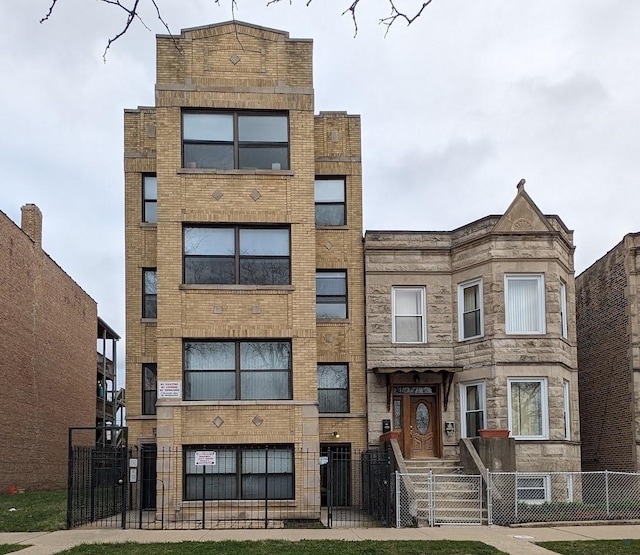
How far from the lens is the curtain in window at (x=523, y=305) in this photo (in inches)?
843

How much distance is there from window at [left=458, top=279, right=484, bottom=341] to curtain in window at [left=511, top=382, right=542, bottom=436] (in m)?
1.81

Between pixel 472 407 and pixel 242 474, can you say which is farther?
pixel 472 407

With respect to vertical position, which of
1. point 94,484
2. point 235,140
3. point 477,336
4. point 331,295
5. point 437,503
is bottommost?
point 437,503

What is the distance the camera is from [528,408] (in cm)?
2119

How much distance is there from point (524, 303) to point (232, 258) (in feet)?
26.1

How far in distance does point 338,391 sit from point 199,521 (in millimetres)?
6063

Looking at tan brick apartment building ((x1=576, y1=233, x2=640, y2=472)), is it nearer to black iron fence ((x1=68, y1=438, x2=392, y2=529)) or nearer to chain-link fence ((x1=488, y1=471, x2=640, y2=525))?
chain-link fence ((x1=488, y1=471, x2=640, y2=525))

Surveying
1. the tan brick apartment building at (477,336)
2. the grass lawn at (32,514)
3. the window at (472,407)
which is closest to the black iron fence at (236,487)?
the grass lawn at (32,514)

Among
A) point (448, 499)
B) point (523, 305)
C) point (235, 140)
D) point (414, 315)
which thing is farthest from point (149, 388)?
point (523, 305)

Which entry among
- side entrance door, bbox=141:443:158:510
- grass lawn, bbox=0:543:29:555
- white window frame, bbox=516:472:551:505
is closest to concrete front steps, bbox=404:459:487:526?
white window frame, bbox=516:472:551:505

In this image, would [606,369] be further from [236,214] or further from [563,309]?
[236,214]

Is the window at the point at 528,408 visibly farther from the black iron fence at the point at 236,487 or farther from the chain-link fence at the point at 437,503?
the black iron fence at the point at 236,487

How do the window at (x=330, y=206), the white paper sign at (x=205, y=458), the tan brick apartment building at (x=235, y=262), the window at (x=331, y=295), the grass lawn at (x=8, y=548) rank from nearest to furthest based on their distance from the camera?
1. the grass lawn at (x=8, y=548)
2. the white paper sign at (x=205, y=458)
3. the tan brick apartment building at (x=235, y=262)
4. the window at (x=331, y=295)
5. the window at (x=330, y=206)

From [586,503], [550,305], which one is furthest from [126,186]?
[586,503]
